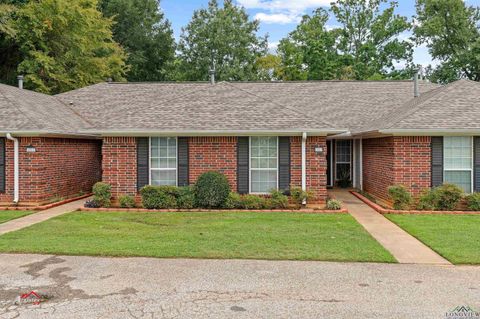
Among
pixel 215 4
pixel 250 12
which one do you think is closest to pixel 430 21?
pixel 250 12

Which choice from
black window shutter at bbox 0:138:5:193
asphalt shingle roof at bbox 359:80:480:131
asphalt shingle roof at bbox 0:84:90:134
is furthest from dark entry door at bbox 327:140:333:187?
black window shutter at bbox 0:138:5:193

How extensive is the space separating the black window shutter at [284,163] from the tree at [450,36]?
1031 inches

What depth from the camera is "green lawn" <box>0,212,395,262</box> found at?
764cm

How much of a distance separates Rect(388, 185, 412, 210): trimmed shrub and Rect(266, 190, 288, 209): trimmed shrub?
300 cm

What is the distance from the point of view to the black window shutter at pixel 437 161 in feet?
40.6

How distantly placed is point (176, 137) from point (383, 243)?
696 centimetres

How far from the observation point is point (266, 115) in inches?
526

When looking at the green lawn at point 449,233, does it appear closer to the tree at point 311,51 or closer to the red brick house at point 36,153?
the red brick house at point 36,153

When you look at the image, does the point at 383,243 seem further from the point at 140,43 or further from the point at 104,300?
the point at 140,43

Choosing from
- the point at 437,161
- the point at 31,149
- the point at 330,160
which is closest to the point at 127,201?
the point at 31,149

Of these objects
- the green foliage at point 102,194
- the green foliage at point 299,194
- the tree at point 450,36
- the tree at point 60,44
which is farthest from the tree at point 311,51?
the green foliage at point 102,194

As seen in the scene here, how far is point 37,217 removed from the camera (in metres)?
11.4

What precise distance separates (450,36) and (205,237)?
110ft

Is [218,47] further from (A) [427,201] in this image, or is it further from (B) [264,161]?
(A) [427,201]
